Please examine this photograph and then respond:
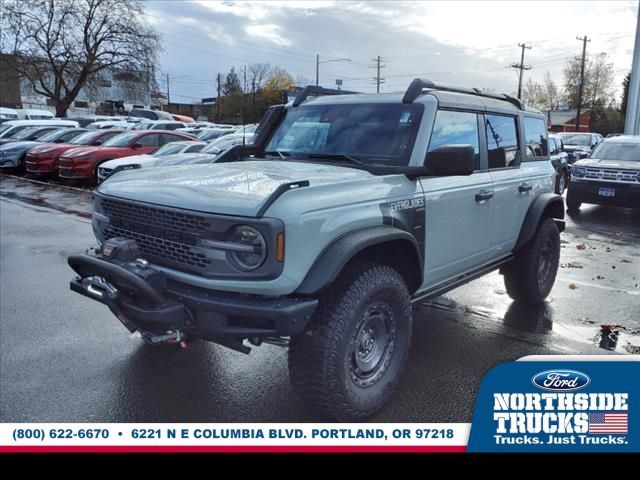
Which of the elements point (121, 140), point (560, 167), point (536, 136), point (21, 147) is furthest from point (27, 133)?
point (536, 136)

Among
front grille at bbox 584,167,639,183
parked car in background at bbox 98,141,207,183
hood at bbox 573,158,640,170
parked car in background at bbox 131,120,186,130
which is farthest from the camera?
parked car in background at bbox 131,120,186,130

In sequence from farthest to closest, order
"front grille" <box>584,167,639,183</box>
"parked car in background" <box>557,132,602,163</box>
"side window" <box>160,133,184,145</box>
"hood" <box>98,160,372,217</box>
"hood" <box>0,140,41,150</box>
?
"parked car in background" <box>557,132,602,163</box>
"hood" <box>0,140,41,150</box>
"side window" <box>160,133,184,145</box>
"front grille" <box>584,167,639,183</box>
"hood" <box>98,160,372,217</box>

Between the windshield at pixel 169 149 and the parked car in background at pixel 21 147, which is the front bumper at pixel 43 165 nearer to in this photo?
the parked car in background at pixel 21 147

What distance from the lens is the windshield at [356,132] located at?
386cm

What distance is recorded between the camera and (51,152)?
52.1 ft

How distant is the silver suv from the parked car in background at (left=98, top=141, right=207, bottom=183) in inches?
352

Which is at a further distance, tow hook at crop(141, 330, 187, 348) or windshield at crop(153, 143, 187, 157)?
windshield at crop(153, 143, 187, 157)

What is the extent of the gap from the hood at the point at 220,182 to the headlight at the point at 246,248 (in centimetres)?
11

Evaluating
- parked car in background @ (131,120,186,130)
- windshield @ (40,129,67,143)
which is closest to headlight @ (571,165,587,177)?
windshield @ (40,129,67,143)

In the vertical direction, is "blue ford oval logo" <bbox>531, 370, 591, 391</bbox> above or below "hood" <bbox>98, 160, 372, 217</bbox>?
below

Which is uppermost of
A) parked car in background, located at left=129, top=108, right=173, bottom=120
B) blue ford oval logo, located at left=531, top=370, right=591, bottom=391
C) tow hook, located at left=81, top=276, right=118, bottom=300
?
parked car in background, located at left=129, top=108, right=173, bottom=120

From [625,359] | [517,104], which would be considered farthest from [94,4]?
[625,359]

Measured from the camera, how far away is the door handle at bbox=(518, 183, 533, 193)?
4.91 meters

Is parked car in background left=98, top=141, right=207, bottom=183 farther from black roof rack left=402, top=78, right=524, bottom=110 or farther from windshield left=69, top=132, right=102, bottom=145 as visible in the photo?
black roof rack left=402, top=78, right=524, bottom=110
